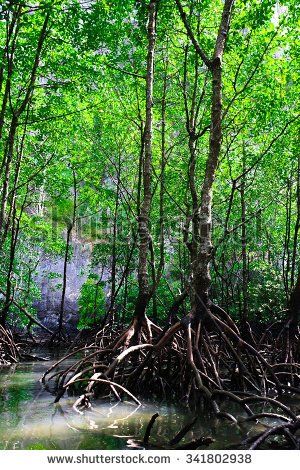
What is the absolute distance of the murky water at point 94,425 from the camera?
3.86 meters

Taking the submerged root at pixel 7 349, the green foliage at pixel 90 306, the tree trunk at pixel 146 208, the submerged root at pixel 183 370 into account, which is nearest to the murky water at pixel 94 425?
the submerged root at pixel 183 370

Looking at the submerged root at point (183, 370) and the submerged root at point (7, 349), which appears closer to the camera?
the submerged root at point (183, 370)

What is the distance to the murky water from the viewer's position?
3859mm

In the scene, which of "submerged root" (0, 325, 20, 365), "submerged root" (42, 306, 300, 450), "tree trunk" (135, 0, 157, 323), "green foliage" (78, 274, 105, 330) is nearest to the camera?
"submerged root" (42, 306, 300, 450)

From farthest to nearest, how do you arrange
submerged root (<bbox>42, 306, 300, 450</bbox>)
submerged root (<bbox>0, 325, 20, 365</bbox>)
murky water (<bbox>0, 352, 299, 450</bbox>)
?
1. submerged root (<bbox>0, 325, 20, 365</bbox>)
2. submerged root (<bbox>42, 306, 300, 450</bbox>)
3. murky water (<bbox>0, 352, 299, 450</bbox>)

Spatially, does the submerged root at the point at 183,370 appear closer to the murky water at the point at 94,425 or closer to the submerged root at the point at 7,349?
the murky water at the point at 94,425

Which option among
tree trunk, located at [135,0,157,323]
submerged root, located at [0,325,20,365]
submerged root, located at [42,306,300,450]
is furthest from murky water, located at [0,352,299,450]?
submerged root, located at [0,325,20,365]

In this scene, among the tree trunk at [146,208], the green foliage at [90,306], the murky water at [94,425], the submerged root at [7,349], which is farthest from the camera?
the green foliage at [90,306]

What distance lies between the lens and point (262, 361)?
18.5 feet

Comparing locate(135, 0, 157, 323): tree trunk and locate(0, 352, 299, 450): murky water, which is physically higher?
locate(135, 0, 157, 323): tree trunk

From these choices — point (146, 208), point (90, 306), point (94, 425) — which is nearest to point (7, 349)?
point (146, 208)

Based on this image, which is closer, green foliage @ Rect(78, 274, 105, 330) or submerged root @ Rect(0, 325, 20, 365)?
submerged root @ Rect(0, 325, 20, 365)

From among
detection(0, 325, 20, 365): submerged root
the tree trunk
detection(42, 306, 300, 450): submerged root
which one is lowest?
detection(0, 325, 20, 365): submerged root

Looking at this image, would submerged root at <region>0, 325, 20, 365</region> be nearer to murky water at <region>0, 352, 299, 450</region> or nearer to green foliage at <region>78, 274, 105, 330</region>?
murky water at <region>0, 352, 299, 450</region>
